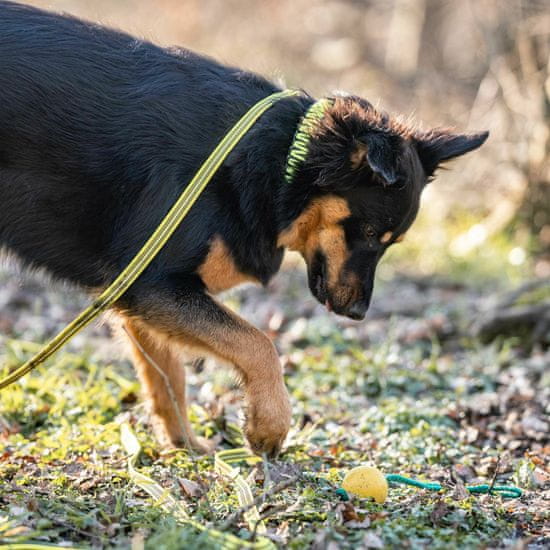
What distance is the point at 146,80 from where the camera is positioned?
4230mm

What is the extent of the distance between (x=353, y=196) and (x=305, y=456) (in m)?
1.44

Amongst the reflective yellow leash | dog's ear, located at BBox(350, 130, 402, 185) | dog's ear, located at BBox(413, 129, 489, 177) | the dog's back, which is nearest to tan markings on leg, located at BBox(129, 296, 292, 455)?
the reflective yellow leash

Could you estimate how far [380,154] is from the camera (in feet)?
12.8

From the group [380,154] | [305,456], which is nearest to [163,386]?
[305,456]

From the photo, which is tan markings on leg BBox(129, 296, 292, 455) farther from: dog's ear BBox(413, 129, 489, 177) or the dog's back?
dog's ear BBox(413, 129, 489, 177)

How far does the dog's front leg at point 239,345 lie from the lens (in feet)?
13.3

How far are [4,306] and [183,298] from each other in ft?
13.2

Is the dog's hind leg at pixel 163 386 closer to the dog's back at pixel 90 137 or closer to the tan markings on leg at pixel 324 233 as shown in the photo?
the dog's back at pixel 90 137

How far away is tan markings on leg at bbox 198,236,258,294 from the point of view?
414cm

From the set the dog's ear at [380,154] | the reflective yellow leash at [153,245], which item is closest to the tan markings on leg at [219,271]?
the reflective yellow leash at [153,245]

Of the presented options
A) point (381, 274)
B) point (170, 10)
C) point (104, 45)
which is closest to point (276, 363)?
point (104, 45)

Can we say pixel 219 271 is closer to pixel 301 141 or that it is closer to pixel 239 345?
pixel 239 345

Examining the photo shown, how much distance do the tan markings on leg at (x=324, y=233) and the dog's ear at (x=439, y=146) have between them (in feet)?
2.18

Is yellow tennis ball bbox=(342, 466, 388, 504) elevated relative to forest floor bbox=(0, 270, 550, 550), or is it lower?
elevated
